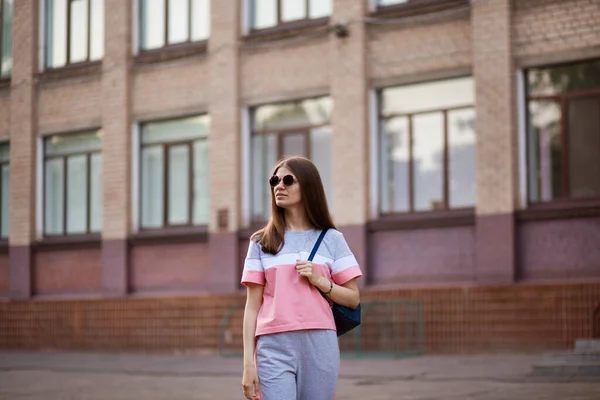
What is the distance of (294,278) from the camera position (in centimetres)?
510

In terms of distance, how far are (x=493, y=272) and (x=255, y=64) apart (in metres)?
6.26

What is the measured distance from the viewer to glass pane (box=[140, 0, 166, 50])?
2317cm

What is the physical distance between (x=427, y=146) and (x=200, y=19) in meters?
5.78

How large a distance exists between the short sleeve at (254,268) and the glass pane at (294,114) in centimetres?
1526

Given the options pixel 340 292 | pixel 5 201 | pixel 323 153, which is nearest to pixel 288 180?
pixel 340 292

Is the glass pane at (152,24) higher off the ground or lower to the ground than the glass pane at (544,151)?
higher

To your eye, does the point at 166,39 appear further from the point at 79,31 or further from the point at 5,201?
the point at 5,201

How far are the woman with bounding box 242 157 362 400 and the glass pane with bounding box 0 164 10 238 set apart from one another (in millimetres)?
21701

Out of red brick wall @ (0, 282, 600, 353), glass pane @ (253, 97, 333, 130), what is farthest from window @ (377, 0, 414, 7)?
red brick wall @ (0, 282, 600, 353)

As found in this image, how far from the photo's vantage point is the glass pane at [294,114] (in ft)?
67.7

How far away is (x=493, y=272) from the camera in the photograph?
17938 millimetres

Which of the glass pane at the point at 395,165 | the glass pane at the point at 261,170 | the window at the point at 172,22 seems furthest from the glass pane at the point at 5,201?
the glass pane at the point at 395,165

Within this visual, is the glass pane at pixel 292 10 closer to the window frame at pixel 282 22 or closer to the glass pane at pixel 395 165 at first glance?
the window frame at pixel 282 22

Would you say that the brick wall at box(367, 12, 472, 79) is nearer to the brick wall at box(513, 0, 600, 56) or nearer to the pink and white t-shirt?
the brick wall at box(513, 0, 600, 56)
